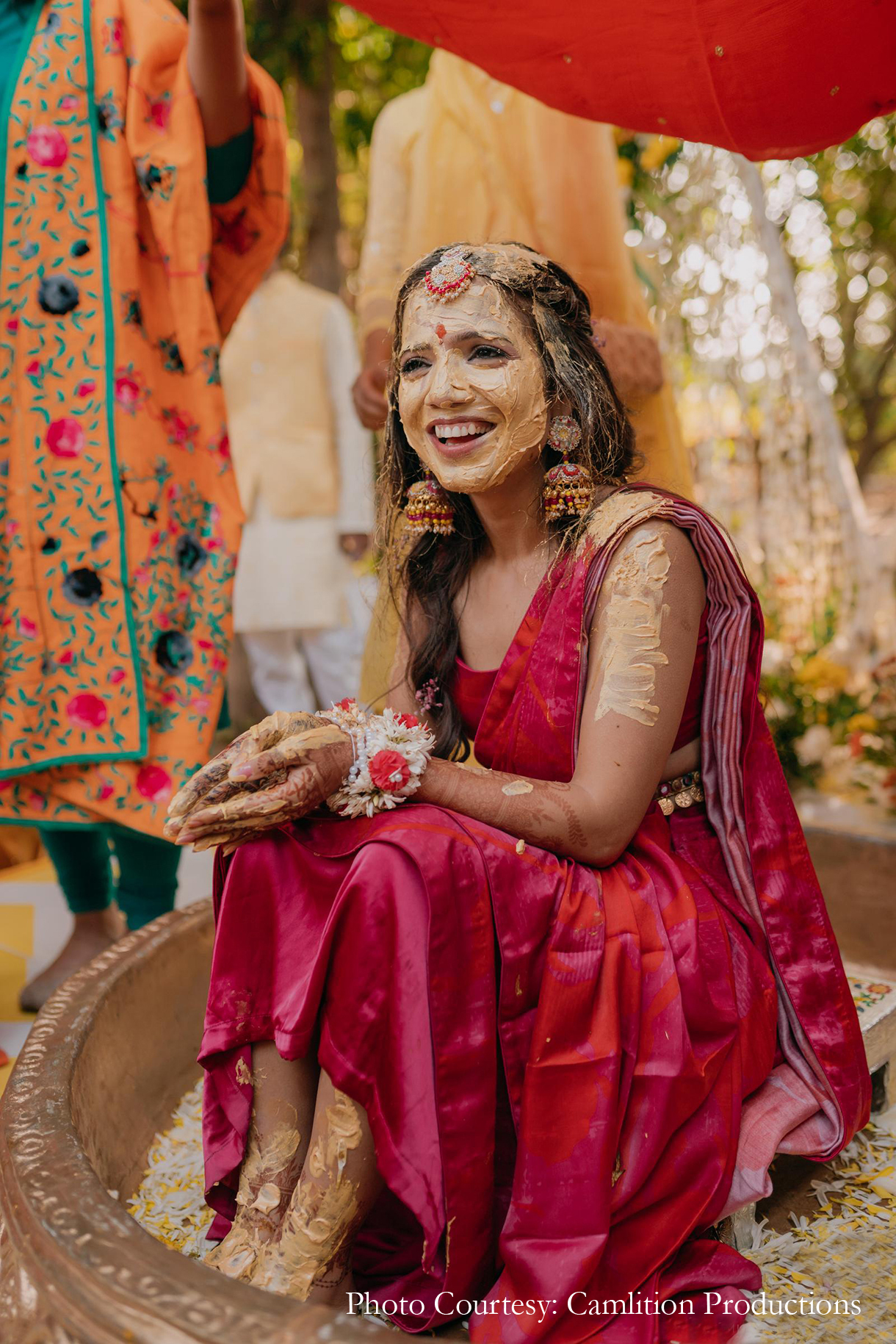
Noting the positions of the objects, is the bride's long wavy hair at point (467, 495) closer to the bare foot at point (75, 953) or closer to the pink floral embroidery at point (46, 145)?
the pink floral embroidery at point (46, 145)

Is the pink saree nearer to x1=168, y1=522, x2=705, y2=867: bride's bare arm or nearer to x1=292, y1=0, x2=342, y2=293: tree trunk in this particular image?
x1=168, y1=522, x2=705, y2=867: bride's bare arm

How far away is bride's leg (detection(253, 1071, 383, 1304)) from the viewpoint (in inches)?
61.1

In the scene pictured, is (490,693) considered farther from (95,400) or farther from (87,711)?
(95,400)

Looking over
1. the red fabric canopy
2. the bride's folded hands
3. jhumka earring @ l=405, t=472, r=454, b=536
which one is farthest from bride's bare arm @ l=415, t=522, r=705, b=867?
the red fabric canopy

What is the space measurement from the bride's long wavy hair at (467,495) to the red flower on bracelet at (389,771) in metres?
0.50

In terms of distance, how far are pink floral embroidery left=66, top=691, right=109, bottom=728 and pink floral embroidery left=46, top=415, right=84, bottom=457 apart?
0.53 m

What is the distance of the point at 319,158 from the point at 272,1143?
5.43m

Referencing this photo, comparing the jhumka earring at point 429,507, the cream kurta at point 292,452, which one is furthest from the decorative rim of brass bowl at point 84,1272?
the cream kurta at point 292,452

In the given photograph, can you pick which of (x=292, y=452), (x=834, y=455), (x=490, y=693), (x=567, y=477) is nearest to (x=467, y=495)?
(x=567, y=477)

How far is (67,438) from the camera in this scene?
2625mm

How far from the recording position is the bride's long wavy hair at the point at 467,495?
199 cm

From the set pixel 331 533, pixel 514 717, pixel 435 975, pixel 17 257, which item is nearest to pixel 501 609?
pixel 514 717

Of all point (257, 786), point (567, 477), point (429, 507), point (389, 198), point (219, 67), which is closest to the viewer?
point (257, 786)

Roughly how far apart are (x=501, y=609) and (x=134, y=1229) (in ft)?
3.83
